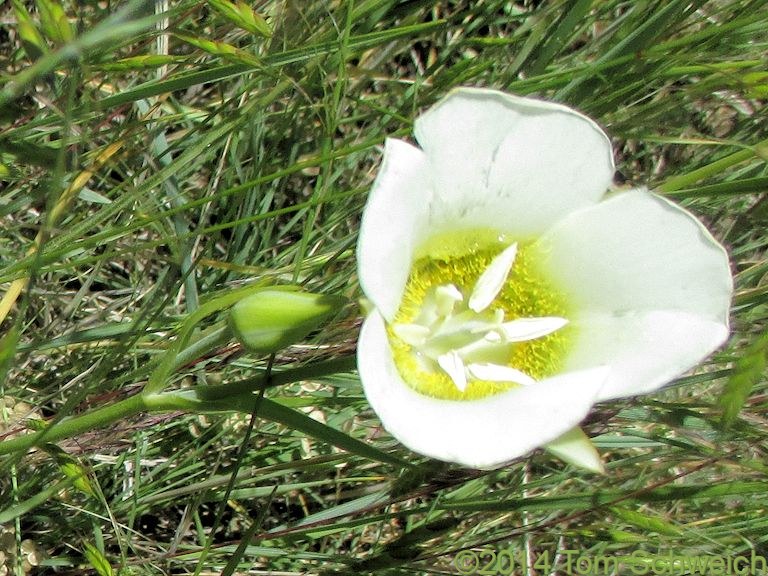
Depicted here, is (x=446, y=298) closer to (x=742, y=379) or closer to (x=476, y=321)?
(x=476, y=321)

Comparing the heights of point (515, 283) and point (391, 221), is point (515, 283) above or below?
below

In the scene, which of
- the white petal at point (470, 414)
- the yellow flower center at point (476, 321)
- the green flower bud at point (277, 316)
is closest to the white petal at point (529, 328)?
the yellow flower center at point (476, 321)

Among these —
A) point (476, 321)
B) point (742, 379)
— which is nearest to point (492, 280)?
point (476, 321)

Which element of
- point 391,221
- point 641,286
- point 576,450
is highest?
point 391,221

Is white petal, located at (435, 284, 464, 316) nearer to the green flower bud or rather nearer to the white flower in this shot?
the white flower

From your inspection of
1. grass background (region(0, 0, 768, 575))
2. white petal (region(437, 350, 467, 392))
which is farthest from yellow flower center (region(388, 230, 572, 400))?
grass background (region(0, 0, 768, 575))

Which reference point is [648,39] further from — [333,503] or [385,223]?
[333,503]

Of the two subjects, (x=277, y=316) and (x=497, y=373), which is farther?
(x=497, y=373)
